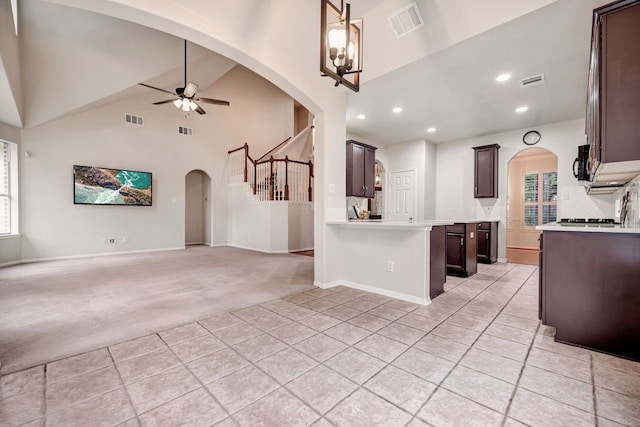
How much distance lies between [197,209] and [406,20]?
26.6ft

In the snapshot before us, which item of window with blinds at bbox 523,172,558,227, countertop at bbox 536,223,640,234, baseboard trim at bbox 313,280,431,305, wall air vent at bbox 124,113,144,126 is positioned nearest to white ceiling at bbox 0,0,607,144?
wall air vent at bbox 124,113,144,126

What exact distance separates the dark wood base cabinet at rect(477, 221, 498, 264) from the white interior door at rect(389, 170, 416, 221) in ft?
5.20

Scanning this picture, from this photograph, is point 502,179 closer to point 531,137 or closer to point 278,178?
point 531,137

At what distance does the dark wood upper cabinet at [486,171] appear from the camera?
600 cm

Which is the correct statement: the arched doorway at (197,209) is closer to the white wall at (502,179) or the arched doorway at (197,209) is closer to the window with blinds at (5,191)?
the window with blinds at (5,191)

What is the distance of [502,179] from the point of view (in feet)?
19.8

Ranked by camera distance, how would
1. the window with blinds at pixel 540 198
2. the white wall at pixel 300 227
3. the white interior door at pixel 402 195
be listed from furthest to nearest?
the window with blinds at pixel 540 198 < the white wall at pixel 300 227 < the white interior door at pixel 402 195

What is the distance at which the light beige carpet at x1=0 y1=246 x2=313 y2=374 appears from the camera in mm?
2286

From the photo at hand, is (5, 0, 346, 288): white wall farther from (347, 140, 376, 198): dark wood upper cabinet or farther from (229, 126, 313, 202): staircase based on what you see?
(229, 126, 313, 202): staircase

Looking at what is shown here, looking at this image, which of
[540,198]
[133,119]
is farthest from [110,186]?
[540,198]

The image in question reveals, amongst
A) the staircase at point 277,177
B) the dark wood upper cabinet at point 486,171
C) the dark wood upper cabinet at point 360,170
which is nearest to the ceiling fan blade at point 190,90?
the staircase at point 277,177

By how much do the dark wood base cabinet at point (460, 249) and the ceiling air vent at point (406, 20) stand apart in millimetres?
2898

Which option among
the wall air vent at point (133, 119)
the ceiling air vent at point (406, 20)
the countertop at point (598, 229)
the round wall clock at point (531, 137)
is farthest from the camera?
the wall air vent at point (133, 119)

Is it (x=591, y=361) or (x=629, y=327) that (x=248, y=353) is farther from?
(x=629, y=327)
